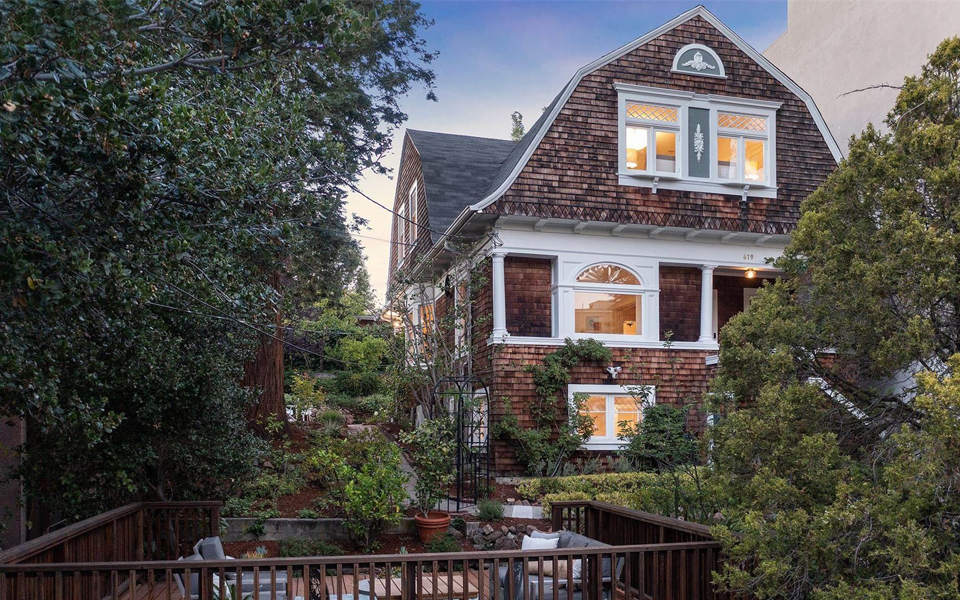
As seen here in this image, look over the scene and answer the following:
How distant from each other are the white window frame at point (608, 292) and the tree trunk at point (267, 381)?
4.79 metres

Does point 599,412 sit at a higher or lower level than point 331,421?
higher

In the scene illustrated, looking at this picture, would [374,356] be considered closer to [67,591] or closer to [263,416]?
[263,416]

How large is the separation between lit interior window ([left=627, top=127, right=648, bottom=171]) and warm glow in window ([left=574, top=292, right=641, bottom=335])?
7.51ft

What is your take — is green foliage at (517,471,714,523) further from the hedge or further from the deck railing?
the deck railing

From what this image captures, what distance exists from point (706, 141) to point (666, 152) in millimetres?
723

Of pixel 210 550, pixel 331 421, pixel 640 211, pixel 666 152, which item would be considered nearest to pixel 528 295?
pixel 640 211

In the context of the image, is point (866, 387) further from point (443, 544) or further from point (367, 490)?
point (367, 490)

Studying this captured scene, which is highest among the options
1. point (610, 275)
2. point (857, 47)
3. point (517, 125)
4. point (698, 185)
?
point (517, 125)

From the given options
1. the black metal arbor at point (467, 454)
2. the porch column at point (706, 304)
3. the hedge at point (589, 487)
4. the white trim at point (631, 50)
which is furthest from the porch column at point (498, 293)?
the porch column at point (706, 304)

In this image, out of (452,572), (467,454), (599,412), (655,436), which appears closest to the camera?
(452,572)

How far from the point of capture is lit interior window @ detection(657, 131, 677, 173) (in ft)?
40.8

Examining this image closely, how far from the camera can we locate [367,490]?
809 cm

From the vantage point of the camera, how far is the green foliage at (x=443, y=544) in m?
Result: 7.93

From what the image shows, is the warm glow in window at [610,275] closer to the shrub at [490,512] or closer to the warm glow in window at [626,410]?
the warm glow in window at [626,410]
